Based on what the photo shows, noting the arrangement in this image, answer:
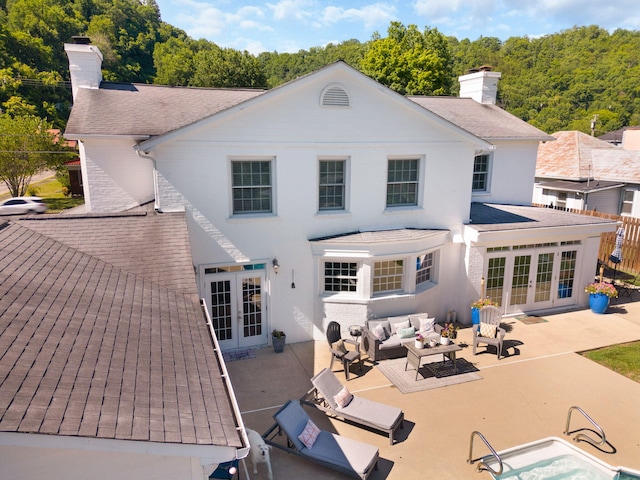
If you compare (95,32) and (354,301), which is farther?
(95,32)

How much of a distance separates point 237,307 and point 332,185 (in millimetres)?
4850

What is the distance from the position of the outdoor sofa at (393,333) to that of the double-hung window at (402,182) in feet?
12.8

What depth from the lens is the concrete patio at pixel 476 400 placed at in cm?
910

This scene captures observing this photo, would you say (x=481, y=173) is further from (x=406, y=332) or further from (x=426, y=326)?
(x=406, y=332)

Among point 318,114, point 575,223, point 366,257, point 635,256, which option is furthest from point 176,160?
point 635,256

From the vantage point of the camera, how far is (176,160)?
487 inches

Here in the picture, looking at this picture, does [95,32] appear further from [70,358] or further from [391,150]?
[70,358]

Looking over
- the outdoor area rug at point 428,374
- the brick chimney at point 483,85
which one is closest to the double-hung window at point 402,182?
the outdoor area rug at point 428,374

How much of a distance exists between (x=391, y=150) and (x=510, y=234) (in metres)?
5.18

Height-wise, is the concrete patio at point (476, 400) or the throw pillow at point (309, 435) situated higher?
the throw pillow at point (309, 435)

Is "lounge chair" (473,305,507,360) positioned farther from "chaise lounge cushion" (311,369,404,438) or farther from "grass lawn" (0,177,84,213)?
"grass lawn" (0,177,84,213)

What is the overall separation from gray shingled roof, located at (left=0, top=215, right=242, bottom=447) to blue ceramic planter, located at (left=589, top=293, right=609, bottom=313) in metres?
14.7

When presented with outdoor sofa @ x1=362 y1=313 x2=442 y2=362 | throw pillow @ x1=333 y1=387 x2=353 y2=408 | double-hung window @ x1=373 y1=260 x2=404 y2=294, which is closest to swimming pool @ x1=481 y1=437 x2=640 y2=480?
throw pillow @ x1=333 y1=387 x2=353 y2=408

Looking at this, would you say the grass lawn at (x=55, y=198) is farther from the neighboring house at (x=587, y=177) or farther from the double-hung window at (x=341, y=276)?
the neighboring house at (x=587, y=177)
